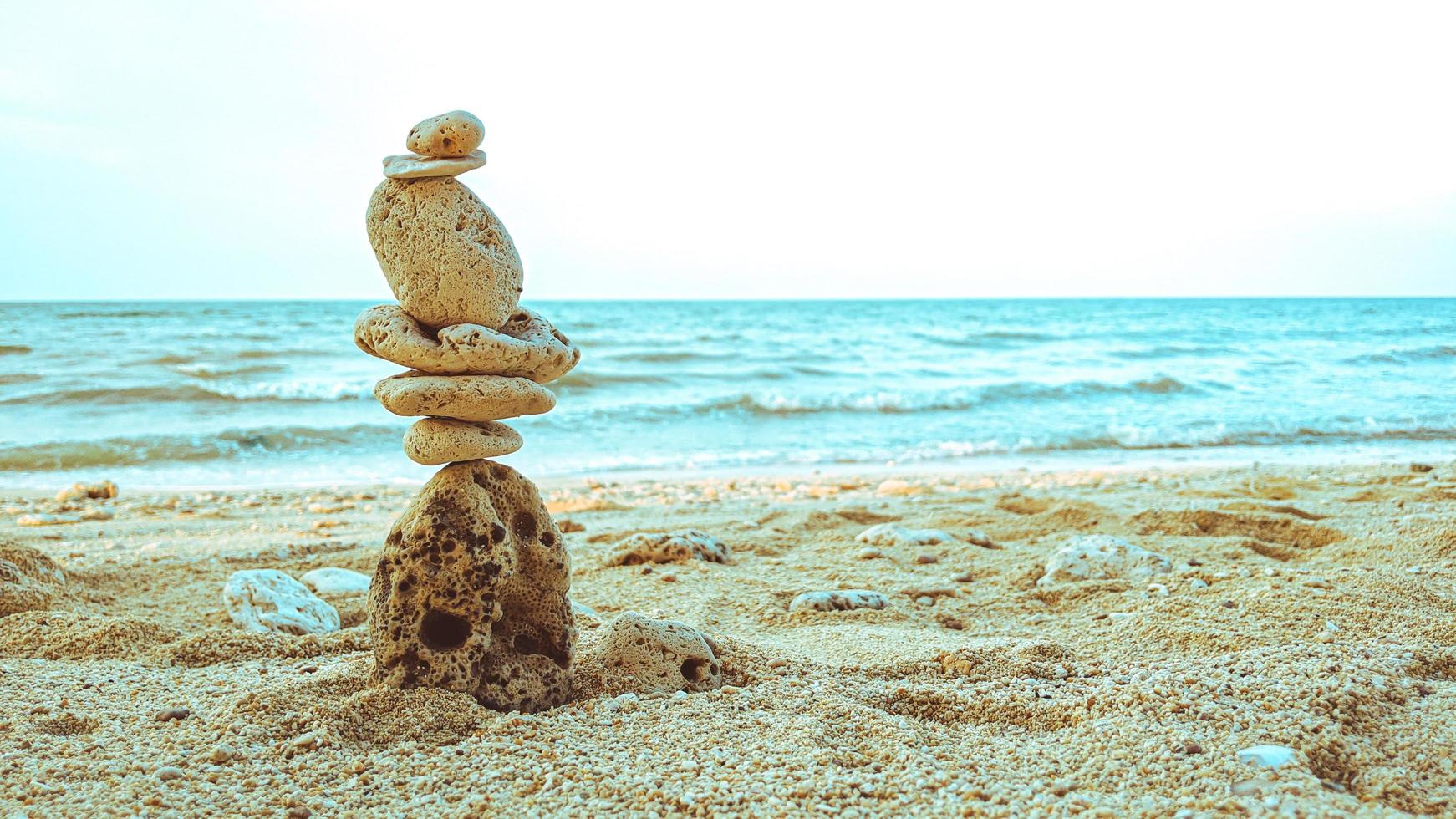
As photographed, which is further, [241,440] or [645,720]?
[241,440]

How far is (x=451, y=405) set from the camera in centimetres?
310

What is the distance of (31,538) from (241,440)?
5.59m

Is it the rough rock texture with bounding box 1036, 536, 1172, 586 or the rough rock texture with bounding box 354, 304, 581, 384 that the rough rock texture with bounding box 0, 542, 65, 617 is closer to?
the rough rock texture with bounding box 354, 304, 581, 384

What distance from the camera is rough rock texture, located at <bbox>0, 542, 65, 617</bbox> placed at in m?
4.50

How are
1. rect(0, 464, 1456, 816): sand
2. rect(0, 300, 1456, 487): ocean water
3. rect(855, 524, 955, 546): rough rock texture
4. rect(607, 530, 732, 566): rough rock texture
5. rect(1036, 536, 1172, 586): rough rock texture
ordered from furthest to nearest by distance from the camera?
rect(0, 300, 1456, 487): ocean water → rect(855, 524, 955, 546): rough rock texture → rect(607, 530, 732, 566): rough rock texture → rect(1036, 536, 1172, 586): rough rock texture → rect(0, 464, 1456, 816): sand

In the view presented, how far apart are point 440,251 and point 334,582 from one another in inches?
110

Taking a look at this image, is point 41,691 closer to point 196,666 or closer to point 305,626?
point 196,666

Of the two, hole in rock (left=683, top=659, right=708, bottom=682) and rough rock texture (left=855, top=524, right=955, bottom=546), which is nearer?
hole in rock (left=683, top=659, right=708, bottom=682)

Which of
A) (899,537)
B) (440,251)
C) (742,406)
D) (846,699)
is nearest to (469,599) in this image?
(440,251)

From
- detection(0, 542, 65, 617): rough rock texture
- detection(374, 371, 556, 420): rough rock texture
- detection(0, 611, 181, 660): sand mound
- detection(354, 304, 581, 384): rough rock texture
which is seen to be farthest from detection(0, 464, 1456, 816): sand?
detection(354, 304, 581, 384): rough rock texture

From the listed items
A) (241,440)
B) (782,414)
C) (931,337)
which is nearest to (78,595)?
(241,440)

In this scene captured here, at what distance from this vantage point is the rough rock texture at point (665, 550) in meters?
5.76

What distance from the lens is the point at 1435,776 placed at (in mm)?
2543

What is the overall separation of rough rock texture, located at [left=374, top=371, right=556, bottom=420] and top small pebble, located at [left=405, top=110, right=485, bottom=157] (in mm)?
727
